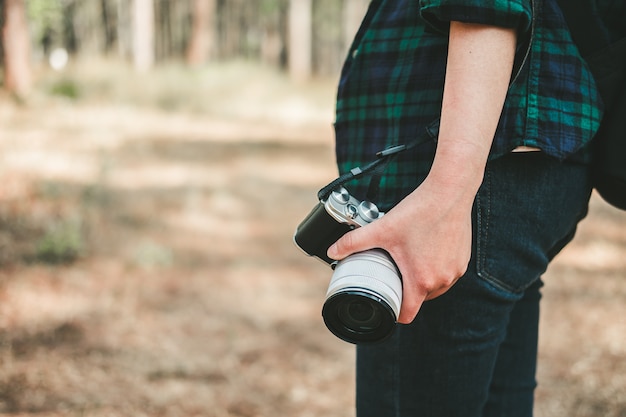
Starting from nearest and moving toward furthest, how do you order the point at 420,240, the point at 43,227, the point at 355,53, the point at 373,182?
the point at 420,240 → the point at 373,182 → the point at 355,53 → the point at 43,227

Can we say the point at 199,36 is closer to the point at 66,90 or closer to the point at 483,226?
the point at 66,90

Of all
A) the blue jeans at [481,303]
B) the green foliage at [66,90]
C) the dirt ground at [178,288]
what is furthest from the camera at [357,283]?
the green foliage at [66,90]

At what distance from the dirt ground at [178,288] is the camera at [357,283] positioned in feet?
6.21

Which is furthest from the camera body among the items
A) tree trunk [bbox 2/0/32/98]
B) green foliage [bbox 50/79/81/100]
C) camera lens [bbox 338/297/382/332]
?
green foliage [bbox 50/79/81/100]

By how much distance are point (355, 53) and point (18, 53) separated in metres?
6.64

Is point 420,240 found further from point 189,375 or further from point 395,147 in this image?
point 189,375

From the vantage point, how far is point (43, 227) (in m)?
4.14

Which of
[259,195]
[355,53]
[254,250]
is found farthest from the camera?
[259,195]

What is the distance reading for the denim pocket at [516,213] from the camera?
92 centimetres

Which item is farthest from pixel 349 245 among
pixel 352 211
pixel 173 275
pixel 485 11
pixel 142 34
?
pixel 142 34

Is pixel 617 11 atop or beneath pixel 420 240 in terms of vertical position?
atop

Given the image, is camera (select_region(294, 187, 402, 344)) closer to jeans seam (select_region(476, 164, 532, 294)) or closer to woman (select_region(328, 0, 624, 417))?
woman (select_region(328, 0, 624, 417))

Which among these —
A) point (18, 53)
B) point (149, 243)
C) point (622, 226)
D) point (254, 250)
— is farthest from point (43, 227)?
point (622, 226)

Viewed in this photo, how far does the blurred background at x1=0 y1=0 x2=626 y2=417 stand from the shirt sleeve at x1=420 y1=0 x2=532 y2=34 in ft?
7.18
